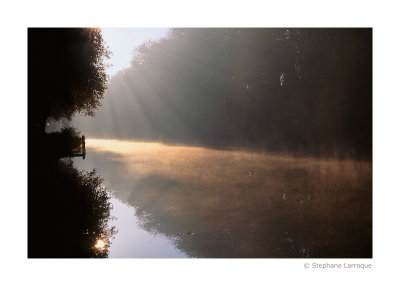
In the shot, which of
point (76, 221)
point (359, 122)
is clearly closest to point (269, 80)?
point (359, 122)

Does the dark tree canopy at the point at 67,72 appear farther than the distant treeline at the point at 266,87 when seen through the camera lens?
No

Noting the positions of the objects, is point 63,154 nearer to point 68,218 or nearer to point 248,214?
point 68,218

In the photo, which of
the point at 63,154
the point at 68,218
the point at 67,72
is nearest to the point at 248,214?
the point at 68,218

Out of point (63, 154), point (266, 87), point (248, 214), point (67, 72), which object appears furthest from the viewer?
point (266, 87)

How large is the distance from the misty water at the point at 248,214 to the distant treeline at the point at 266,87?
7.69 ft

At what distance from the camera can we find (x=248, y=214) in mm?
7125

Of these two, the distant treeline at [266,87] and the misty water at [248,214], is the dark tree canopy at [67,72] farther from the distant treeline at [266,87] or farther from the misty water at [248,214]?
the misty water at [248,214]

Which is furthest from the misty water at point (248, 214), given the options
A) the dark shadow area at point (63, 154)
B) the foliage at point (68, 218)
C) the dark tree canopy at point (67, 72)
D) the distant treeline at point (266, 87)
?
the dark tree canopy at point (67, 72)

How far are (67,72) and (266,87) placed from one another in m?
12.8

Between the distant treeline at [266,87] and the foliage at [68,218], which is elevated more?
the distant treeline at [266,87]

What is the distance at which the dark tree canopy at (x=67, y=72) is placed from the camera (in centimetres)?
1090

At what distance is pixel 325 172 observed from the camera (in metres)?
11.1

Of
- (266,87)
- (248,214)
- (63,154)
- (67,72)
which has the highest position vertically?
(266,87)
